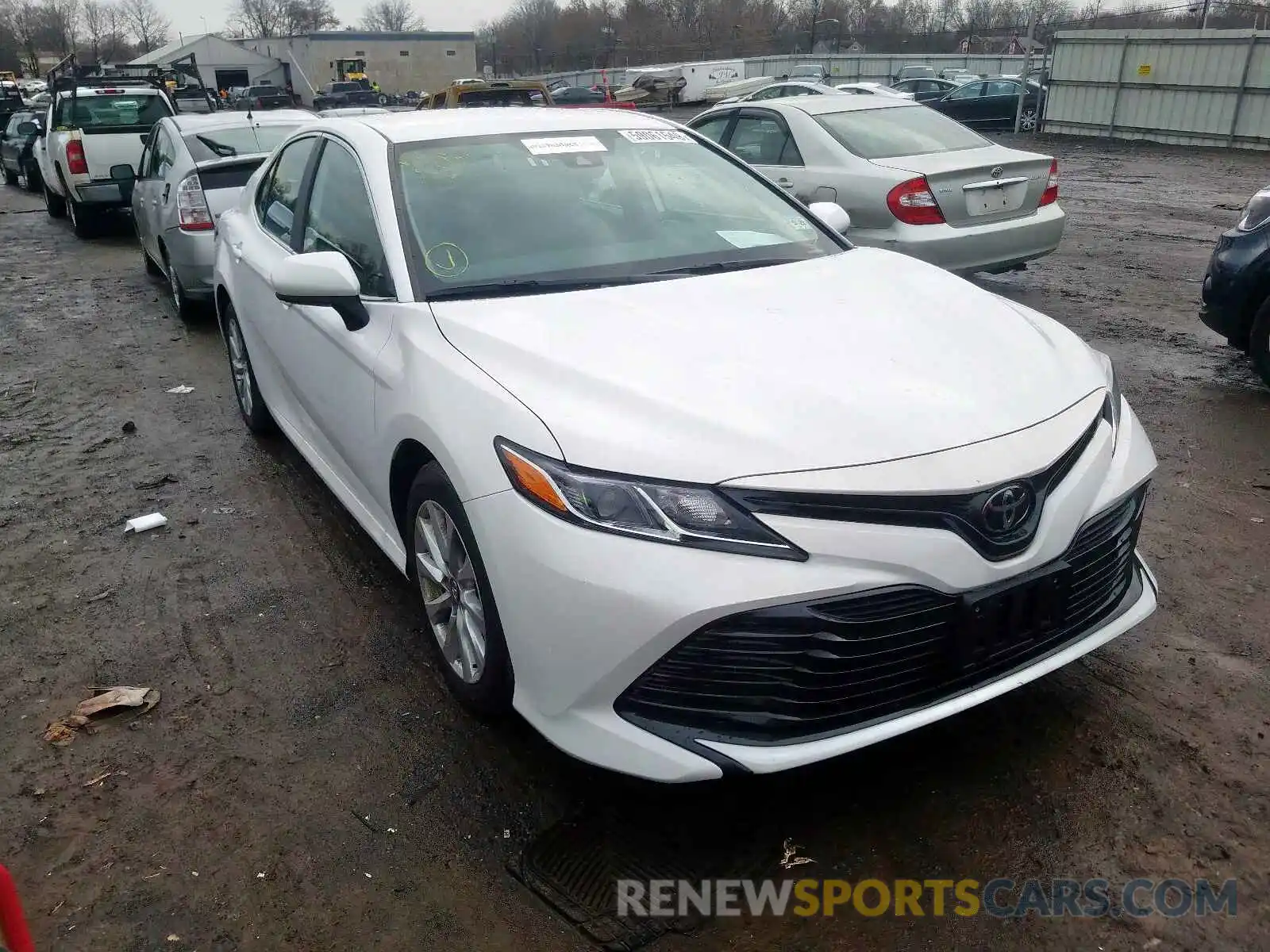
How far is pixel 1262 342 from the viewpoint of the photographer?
18.2 feet

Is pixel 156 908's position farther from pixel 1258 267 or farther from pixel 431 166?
pixel 1258 267

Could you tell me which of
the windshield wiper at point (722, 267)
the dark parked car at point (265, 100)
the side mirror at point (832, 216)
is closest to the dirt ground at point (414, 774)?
the windshield wiper at point (722, 267)

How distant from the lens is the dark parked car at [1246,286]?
5.45m

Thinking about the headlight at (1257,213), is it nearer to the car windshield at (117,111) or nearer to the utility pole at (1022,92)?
the car windshield at (117,111)

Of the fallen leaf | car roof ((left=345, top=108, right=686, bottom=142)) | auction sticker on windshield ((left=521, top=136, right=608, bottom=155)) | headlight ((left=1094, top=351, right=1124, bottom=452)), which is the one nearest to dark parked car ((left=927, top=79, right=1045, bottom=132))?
car roof ((left=345, top=108, right=686, bottom=142))

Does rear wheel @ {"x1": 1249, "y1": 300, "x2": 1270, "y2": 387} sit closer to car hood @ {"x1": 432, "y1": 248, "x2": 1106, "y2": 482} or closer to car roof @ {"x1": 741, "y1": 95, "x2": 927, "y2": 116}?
car hood @ {"x1": 432, "y1": 248, "x2": 1106, "y2": 482}

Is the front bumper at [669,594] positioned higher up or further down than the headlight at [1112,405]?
further down

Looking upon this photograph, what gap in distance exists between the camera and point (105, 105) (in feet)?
43.8

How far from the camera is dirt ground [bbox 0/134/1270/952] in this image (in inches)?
92.9

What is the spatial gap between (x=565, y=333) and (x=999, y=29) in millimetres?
74771

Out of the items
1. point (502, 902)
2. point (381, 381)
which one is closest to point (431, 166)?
point (381, 381)

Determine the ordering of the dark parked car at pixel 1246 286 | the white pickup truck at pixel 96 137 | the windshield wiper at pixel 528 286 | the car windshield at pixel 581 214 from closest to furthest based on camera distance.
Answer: the windshield wiper at pixel 528 286, the car windshield at pixel 581 214, the dark parked car at pixel 1246 286, the white pickup truck at pixel 96 137

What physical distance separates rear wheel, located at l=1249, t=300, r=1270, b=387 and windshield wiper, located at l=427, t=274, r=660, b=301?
158 inches

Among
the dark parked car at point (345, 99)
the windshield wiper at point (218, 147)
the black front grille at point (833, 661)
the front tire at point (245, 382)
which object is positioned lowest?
the dark parked car at point (345, 99)
